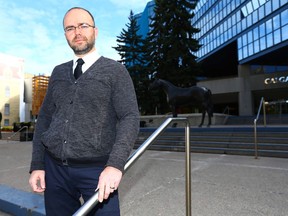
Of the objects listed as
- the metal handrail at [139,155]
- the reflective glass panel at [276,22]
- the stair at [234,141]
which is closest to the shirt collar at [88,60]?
the metal handrail at [139,155]

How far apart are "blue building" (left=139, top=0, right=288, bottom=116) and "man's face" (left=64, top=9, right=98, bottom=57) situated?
28385 millimetres

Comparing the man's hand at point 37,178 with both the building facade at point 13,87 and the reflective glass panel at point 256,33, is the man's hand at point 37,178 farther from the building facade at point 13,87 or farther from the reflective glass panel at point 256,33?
the building facade at point 13,87

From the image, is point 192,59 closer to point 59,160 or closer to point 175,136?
point 175,136

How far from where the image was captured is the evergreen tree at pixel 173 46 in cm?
2261

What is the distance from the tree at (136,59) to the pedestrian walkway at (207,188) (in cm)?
1747

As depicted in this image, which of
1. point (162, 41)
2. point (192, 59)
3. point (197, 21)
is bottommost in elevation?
point (192, 59)

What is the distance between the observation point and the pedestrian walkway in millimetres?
3527

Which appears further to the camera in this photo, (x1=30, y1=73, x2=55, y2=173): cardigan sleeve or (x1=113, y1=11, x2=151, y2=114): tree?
(x1=113, y1=11, x2=151, y2=114): tree

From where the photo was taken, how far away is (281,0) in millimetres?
26375

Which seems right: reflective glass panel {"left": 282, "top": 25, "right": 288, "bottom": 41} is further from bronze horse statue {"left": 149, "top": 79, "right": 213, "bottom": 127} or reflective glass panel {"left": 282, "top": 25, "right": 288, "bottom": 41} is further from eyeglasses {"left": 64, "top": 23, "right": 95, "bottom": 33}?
eyeglasses {"left": 64, "top": 23, "right": 95, "bottom": 33}

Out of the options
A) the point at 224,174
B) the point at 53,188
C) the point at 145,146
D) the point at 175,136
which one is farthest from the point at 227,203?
the point at 175,136

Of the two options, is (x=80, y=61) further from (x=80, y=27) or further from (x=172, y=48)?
(x=172, y=48)

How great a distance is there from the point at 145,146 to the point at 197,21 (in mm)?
47295

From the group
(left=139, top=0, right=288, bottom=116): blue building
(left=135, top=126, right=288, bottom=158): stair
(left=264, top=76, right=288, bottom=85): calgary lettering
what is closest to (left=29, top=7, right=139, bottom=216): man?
(left=135, top=126, right=288, bottom=158): stair
